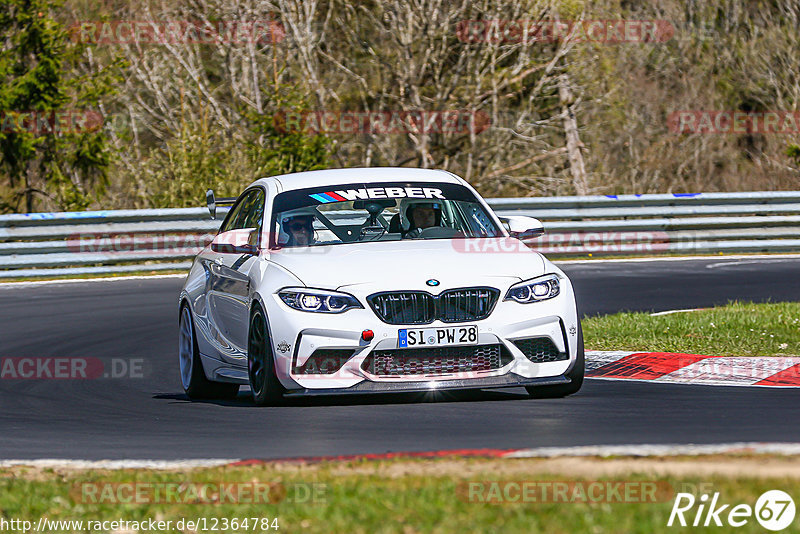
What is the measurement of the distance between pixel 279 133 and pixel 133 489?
19923 mm

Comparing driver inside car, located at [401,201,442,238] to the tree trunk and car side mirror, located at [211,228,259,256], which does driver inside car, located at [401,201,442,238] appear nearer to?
car side mirror, located at [211,228,259,256]

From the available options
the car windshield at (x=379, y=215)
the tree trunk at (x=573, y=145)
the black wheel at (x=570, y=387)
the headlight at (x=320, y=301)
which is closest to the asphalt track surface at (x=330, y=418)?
the black wheel at (x=570, y=387)

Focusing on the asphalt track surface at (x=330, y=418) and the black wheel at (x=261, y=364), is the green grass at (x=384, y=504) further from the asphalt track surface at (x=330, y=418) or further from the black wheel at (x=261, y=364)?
the black wheel at (x=261, y=364)

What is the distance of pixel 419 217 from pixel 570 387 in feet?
5.51

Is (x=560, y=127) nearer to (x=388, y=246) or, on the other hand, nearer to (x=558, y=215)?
(x=558, y=215)

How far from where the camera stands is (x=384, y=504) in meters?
5.36

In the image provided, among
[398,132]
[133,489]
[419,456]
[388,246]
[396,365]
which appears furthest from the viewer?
[398,132]

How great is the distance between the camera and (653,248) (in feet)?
73.0

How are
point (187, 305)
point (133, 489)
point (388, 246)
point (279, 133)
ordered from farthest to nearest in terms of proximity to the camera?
point (279, 133), point (187, 305), point (388, 246), point (133, 489)

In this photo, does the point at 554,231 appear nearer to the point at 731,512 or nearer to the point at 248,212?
the point at 248,212

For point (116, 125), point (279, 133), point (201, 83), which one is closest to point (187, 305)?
point (279, 133)

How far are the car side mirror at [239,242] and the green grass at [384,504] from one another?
3060 mm

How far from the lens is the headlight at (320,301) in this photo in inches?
328

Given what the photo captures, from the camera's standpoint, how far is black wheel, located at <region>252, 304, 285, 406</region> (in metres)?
8.48
